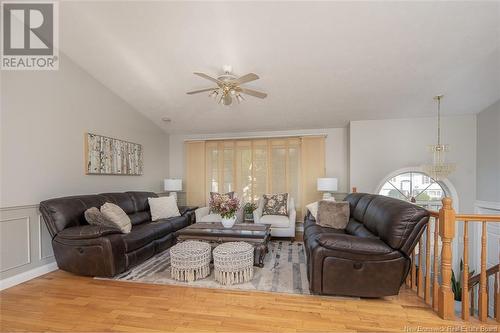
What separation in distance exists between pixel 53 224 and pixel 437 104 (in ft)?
20.4

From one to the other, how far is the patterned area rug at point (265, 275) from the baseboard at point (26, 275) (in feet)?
3.42

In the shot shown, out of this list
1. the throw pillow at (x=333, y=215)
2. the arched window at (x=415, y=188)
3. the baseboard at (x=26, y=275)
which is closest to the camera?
the baseboard at (x=26, y=275)

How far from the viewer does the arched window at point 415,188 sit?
468 centimetres

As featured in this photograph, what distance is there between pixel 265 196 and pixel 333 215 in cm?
169

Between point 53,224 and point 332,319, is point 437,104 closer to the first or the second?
point 332,319

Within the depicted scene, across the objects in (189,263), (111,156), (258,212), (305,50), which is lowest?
(189,263)

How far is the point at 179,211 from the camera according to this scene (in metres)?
4.70

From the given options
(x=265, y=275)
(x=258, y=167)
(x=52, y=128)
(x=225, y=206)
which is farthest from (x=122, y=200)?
(x=258, y=167)

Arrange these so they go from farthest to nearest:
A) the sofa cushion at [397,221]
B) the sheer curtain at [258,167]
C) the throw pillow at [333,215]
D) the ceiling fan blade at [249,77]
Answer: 1. the sheer curtain at [258,167]
2. the throw pillow at [333,215]
3. the ceiling fan blade at [249,77]
4. the sofa cushion at [397,221]

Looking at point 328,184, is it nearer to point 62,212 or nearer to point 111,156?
point 111,156

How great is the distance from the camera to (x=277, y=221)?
4.30 meters

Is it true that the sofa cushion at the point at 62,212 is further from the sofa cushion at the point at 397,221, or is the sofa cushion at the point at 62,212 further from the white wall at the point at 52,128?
the sofa cushion at the point at 397,221

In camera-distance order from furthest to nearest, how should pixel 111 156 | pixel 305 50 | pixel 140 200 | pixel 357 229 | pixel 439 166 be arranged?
1. pixel 140 200
2. pixel 111 156
3. pixel 439 166
4. pixel 305 50
5. pixel 357 229

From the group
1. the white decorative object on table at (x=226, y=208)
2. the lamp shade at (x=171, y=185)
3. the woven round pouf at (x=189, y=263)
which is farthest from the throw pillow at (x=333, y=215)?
the lamp shade at (x=171, y=185)
